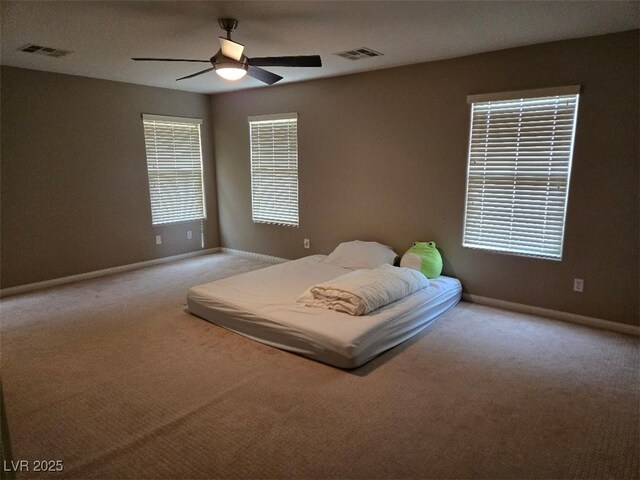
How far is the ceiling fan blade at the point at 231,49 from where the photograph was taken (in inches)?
118

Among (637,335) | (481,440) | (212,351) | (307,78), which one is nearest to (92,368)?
(212,351)

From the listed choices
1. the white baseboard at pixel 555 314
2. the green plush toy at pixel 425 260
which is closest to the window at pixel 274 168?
the green plush toy at pixel 425 260

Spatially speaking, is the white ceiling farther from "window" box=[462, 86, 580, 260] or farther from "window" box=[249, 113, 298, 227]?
"window" box=[249, 113, 298, 227]

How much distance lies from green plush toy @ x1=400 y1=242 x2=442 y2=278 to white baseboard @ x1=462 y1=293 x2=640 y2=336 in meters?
0.49

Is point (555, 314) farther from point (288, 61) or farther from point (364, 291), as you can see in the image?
point (288, 61)

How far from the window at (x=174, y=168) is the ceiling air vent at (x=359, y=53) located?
10.1 feet

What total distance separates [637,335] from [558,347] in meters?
0.83

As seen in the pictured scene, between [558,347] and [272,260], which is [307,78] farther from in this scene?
[558,347]

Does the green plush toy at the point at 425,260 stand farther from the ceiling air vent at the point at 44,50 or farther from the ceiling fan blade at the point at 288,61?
the ceiling air vent at the point at 44,50

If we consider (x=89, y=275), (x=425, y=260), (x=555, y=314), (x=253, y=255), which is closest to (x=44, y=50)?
(x=89, y=275)

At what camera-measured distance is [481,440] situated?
Result: 2.15 metres

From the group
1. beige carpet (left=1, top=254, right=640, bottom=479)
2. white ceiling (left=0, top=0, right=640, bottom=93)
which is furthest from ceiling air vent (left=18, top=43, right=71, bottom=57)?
beige carpet (left=1, top=254, right=640, bottom=479)

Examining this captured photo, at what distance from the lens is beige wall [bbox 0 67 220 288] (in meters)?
4.50

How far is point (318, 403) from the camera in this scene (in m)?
2.49
